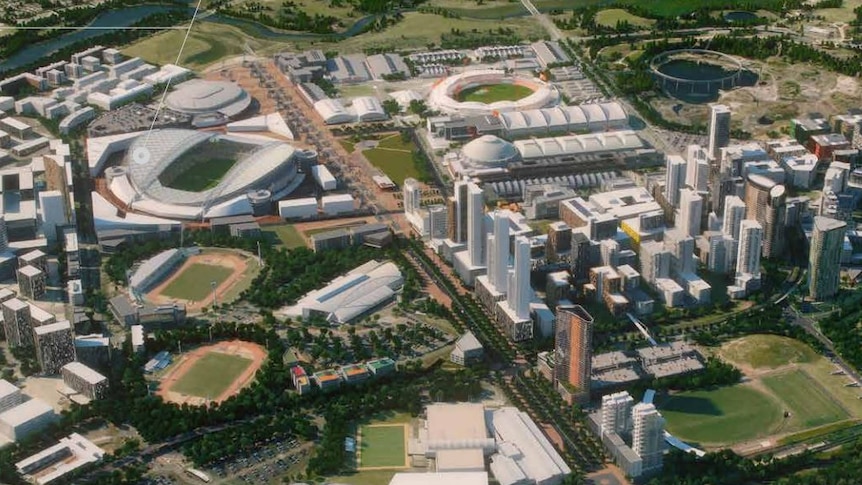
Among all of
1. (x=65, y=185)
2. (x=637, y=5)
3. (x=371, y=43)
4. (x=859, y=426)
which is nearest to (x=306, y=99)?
(x=371, y=43)

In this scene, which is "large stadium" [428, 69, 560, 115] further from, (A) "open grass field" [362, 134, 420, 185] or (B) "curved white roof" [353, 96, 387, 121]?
(A) "open grass field" [362, 134, 420, 185]

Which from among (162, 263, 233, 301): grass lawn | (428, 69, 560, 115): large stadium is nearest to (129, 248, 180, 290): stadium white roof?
(162, 263, 233, 301): grass lawn

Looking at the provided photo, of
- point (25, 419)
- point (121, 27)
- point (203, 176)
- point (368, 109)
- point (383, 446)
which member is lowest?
point (383, 446)

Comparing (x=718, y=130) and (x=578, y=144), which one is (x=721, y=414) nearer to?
(x=718, y=130)

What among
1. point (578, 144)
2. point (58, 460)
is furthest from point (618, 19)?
point (58, 460)

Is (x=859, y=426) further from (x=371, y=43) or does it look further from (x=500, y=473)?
(x=371, y=43)
